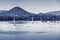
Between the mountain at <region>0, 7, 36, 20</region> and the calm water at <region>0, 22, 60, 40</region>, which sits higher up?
the mountain at <region>0, 7, 36, 20</region>

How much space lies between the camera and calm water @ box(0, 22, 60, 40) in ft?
4.97

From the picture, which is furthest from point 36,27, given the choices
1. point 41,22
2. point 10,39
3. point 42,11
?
point 10,39

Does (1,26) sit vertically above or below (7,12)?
below

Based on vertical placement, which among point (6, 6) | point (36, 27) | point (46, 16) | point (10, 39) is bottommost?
point (10, 39)

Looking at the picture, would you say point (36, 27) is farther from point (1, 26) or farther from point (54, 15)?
point (1, 26)

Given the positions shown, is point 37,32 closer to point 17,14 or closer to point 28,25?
point 28,25

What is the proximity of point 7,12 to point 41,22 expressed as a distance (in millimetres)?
430

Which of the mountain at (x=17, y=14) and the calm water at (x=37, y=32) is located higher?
the mountain at (x=17, y=14)

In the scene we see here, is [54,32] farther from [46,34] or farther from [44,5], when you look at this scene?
[44,5]

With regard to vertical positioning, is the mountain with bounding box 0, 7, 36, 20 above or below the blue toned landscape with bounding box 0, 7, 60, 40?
above

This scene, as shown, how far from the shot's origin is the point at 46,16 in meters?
1.55

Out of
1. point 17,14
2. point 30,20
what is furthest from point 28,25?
point 17,14

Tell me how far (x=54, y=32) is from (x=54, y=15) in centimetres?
21

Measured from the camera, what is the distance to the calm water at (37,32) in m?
1.52
